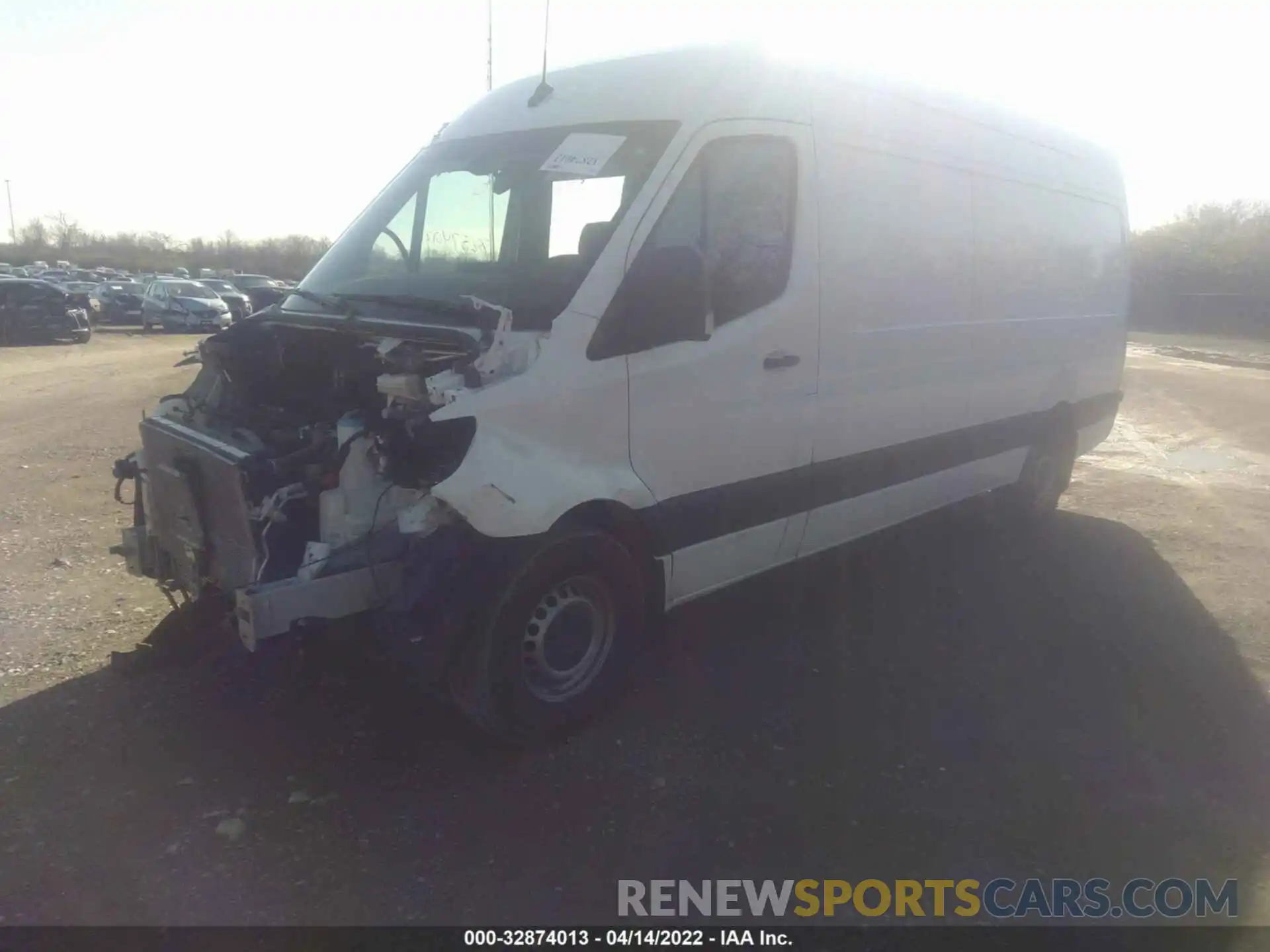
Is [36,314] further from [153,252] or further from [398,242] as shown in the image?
[153,252]

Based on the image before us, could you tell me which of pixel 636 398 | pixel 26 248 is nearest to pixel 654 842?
pixel 636 398

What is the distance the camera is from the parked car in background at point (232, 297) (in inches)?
1296

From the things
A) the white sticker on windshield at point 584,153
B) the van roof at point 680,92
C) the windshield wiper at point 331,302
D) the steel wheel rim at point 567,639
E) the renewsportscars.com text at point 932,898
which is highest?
the van roof at point 680,92

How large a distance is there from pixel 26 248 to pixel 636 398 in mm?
86865

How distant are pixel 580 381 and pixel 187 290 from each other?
103 ft

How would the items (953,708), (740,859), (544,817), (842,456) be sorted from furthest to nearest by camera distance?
(842,456)
(953,708)
(544,817)
(740,859)

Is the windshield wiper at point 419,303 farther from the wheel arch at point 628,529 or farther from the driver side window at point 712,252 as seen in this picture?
the wheel arch at point 628,529

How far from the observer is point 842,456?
197 inches

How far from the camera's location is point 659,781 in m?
3.72

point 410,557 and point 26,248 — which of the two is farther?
point 26,248

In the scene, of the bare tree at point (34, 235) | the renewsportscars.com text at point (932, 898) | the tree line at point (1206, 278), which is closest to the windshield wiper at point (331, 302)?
the renewsportscars.com text at point (932, 898)

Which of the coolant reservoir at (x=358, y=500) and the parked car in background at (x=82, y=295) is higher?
the parked car in background at (x=82, y=295)

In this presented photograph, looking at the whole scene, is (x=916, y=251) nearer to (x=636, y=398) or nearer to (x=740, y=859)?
(x=636, y=398)

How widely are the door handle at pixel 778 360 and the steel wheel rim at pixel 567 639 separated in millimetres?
1245
